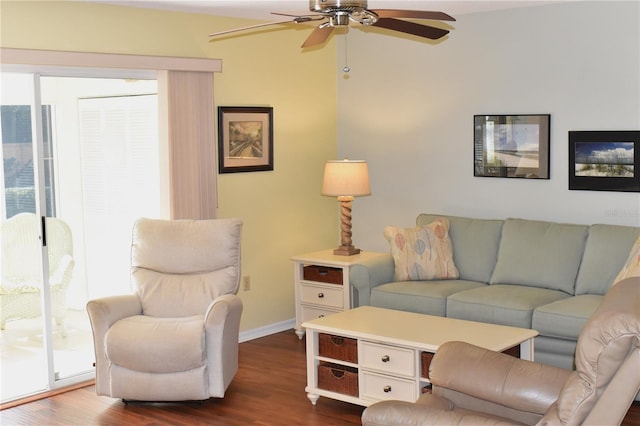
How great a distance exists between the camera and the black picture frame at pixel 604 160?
533 cm

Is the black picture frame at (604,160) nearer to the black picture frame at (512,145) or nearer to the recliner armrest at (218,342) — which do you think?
the black picture frame at (512,145)

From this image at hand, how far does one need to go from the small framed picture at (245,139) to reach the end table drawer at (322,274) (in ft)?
2.83

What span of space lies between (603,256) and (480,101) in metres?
1.55

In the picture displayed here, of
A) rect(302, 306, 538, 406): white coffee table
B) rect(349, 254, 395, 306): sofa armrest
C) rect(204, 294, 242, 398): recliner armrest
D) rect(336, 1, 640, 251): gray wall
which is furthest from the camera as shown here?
rect(349, 254, 395, 306): sofa armrest

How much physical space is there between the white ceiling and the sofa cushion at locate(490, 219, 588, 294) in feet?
4.95

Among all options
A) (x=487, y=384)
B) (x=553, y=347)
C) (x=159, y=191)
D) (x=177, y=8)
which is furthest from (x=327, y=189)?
(x=487, y=384)

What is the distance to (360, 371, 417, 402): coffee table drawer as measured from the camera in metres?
4.29

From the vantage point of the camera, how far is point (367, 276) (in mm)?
5695

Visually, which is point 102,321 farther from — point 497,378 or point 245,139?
point 497,378

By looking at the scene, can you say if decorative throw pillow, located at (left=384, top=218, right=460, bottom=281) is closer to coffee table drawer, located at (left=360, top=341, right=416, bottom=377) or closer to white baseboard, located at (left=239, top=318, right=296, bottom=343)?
white baseboard, located at (left=239, top=318, right=296, bottom=343)

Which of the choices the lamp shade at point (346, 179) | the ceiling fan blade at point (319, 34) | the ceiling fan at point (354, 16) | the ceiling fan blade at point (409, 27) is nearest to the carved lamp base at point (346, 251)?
the lamp shade at point (346, 179)

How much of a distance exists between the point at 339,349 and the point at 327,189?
1854 millimetres

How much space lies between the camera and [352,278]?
574cm

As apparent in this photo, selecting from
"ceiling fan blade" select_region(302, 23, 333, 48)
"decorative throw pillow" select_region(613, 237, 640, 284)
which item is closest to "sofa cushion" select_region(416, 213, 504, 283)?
"decorative throw pillow" select_region(613, 237, 640, 284)
